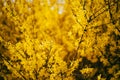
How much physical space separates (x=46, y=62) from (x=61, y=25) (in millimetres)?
3523

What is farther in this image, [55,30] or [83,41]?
[55,30]

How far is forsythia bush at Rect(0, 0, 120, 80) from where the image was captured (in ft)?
17.0

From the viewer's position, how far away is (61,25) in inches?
342

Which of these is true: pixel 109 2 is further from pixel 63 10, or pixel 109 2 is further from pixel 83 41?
pixel 63 10

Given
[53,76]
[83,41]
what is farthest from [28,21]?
[53,76]

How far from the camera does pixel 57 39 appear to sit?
8391 mm

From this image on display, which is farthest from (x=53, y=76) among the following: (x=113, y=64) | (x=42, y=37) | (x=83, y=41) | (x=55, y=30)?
(x=55, y=30)

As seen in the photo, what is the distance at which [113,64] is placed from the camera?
6375mm

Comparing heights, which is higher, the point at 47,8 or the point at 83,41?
the point at 47,8

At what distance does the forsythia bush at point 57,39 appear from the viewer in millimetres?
5195

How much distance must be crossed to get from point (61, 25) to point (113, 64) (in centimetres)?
296

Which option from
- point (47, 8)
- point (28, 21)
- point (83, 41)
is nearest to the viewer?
point (83, 41)

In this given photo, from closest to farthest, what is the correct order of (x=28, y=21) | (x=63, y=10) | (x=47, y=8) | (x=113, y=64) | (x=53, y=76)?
(x=53, y=76) < (x=113, y=64) < (x=28, y=21) < (x=47, y=8) < (x=63, y=10)

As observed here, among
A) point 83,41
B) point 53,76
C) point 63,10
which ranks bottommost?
point 53,76
